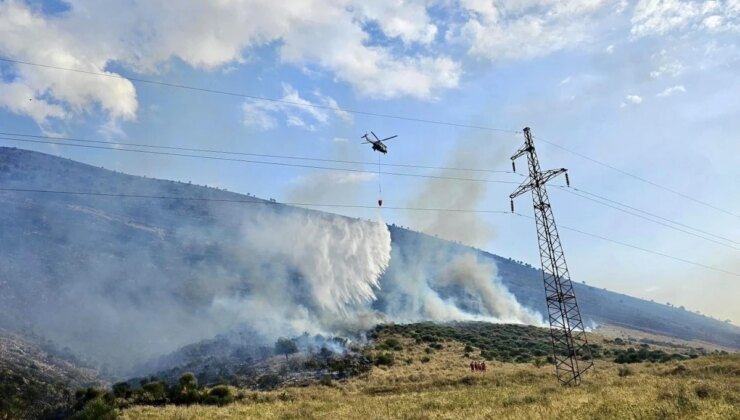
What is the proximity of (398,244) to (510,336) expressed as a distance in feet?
290

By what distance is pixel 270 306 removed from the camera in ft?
277

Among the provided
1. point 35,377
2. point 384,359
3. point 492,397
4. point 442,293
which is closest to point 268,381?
point 384,359

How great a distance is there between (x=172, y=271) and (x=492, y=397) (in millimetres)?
81534

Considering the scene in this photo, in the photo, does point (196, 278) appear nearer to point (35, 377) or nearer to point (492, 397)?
point (35, 377)

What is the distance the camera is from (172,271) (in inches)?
3681

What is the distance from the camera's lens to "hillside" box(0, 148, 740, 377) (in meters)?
69.1

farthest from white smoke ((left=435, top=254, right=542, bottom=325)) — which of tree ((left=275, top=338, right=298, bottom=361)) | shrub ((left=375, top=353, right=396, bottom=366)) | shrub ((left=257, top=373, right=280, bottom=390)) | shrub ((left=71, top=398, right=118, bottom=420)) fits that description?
shrub ((left=71, top=398, right=118, bottom=420))

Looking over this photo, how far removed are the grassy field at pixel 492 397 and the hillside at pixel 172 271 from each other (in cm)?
2742

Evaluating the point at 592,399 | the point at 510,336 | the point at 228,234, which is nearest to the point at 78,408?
the point at 592,399

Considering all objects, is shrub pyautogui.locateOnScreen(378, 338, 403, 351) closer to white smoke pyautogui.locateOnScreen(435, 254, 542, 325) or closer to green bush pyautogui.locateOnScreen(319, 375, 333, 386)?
green bush pyautogui.locateOnScreen(319, 375, 333, 386)

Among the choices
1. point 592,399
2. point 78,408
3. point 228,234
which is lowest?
point 78,408

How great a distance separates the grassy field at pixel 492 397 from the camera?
2006cm

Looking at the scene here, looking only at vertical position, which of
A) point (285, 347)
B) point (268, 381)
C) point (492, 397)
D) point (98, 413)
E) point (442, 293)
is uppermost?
point (442, 293)

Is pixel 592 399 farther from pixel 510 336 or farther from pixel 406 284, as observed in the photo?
pixel 406 284
